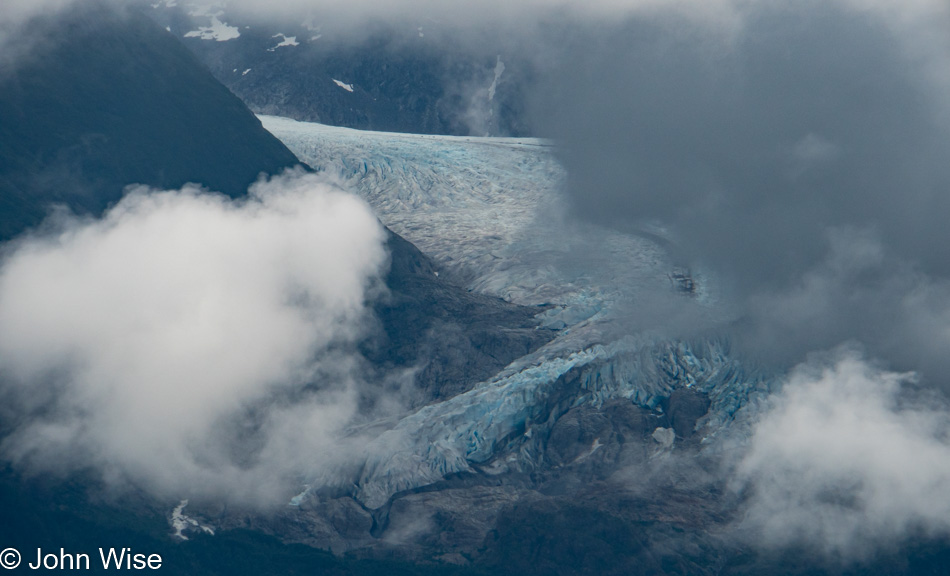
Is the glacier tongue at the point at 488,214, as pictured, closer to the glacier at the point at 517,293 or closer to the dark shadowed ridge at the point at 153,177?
the glacier at the point at 517,293

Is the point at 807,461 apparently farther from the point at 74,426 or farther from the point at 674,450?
the point at 74,426

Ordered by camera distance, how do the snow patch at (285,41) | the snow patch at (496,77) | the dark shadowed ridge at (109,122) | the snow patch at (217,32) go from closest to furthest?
the dark shadowed ridge at (109,122), the snow patch at (285,41), the snow patch at (496,77), the snow patch at (217,32)

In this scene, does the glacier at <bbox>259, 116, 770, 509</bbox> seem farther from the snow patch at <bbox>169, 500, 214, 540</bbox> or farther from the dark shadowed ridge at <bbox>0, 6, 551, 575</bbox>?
the snow patch at <bbox>169, 500, 214, 540</bbox>

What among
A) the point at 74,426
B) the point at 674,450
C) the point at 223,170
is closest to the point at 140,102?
the point at 223,170

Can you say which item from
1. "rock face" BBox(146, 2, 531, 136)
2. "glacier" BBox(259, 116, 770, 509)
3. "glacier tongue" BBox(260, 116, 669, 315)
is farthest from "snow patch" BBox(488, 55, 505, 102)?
"glacier tongue" BBox(260, 116, 669, 315)

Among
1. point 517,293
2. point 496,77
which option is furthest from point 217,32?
point 517,293
